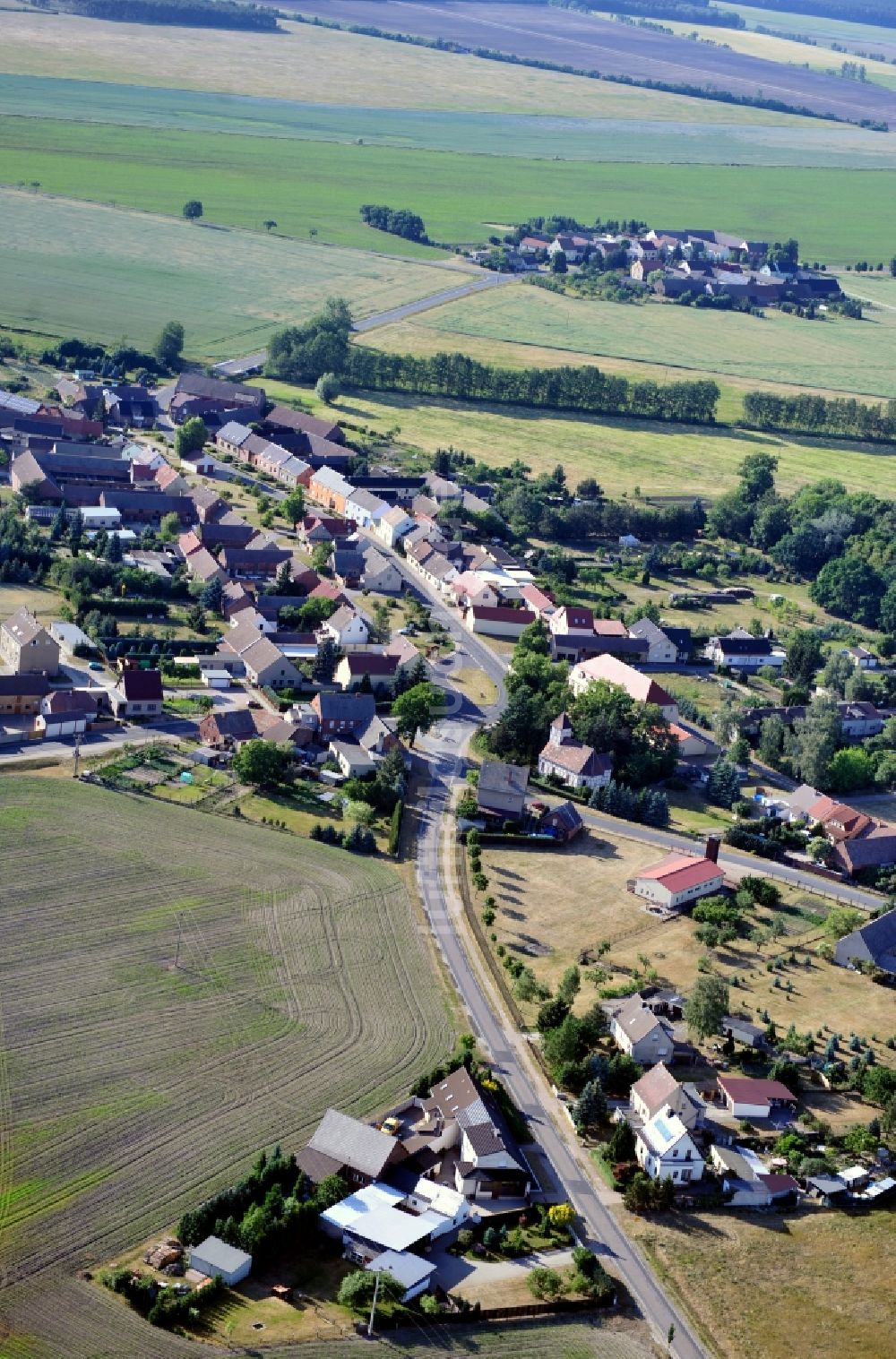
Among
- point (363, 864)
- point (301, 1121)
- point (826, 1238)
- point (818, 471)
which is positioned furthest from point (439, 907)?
point (818, 471)

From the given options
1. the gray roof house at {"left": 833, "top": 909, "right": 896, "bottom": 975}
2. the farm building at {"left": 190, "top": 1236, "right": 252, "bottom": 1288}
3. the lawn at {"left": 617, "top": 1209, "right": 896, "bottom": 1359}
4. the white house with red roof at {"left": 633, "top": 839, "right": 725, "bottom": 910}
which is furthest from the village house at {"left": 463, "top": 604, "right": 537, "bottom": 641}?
the farm building at {"left": 190, "top": 1236, "right": 252, "bottom": 1288}

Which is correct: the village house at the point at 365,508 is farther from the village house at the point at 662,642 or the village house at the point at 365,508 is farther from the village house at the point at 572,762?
the village house at the point at 572,762

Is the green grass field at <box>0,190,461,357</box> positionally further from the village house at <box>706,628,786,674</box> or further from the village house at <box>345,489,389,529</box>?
the village house at <box>706,628,786,674</box>

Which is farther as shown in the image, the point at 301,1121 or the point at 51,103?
the point at 51,103

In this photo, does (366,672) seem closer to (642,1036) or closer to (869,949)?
(869,949)

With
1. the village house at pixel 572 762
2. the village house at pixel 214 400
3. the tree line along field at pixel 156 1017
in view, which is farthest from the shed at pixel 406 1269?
the village house at pixel 214 400

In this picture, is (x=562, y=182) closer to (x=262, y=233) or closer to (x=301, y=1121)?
(x=262, y=233)

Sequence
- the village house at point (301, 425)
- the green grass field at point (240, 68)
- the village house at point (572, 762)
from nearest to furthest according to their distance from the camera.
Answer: the village house at point (572, 762) < the village house at point (301, 425) < the green grass field at point (240, 68)
